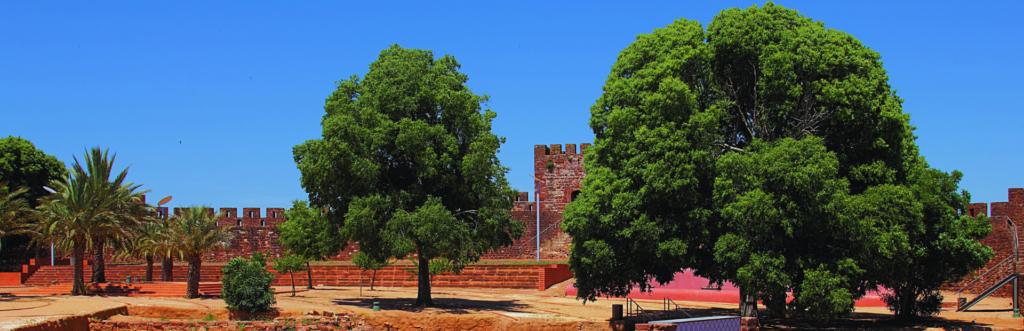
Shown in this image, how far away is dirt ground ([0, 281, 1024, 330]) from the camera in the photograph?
57.3 feet

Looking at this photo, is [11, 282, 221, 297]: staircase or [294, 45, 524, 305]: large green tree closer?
[294, 45, 524, 305]: large green tree

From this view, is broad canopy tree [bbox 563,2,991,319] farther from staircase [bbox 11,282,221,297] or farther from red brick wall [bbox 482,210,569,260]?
red brick wall [bbox 482,210,569,260]

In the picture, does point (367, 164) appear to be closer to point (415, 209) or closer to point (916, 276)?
point (415, 209)

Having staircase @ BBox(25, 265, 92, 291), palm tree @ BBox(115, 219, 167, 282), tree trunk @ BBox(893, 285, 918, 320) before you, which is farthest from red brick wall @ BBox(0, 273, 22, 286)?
tree trunk @ BBox(893, 285, 918, 320)

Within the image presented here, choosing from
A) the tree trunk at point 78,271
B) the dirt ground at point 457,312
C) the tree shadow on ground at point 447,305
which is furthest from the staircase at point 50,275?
the tree shadow on ground at point 447,305

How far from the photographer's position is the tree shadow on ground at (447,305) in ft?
65.7

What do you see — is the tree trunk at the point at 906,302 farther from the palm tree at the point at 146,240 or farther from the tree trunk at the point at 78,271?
the tree trunk at the point at 78,271

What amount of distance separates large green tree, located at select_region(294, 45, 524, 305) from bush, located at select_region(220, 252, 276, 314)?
2.35m

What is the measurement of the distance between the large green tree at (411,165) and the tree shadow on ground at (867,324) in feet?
24.3

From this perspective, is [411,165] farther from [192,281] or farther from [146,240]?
[146,240]

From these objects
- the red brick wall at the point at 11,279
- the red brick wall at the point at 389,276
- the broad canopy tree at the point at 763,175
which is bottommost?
the red brick wall at the point at 11,279

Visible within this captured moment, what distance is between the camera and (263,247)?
134ft

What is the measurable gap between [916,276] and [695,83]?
700 centimetres

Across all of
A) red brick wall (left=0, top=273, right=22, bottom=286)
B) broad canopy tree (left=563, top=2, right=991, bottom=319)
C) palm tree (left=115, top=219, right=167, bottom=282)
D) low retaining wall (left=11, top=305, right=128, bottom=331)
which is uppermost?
broad canopy tree (left=563, top=2, right=991, bottom=319)
